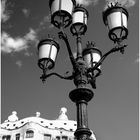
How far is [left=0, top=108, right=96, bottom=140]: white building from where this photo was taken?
4666cm

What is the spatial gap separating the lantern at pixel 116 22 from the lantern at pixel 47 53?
1.54m

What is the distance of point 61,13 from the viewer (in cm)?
785

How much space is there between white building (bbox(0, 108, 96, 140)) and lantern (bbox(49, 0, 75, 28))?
40.1 metres

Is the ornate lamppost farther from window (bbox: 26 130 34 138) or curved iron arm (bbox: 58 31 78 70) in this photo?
window (bbox: 26 130 34 138)

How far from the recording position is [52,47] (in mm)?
8438

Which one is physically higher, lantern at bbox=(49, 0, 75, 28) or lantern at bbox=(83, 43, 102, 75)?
lantern at bbox=(49, 0, 75, 28)

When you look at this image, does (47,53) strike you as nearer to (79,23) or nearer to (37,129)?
(79,23)

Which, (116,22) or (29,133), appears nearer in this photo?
(116,22)

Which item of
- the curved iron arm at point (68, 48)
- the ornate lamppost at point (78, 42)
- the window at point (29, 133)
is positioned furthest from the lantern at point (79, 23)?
the window at point (29, 133)

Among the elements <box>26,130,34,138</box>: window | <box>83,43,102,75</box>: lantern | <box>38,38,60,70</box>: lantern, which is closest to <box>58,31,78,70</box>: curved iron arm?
<box>38,38,60,70</box>: lantern

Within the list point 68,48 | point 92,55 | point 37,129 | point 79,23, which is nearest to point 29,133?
point 37,129

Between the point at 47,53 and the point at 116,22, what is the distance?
1.98 meters

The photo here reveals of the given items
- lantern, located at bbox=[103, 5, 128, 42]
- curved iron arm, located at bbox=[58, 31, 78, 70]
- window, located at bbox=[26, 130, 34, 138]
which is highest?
window, located at bbox=[26, 130, 34, 138]

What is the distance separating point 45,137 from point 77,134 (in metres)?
42.5
